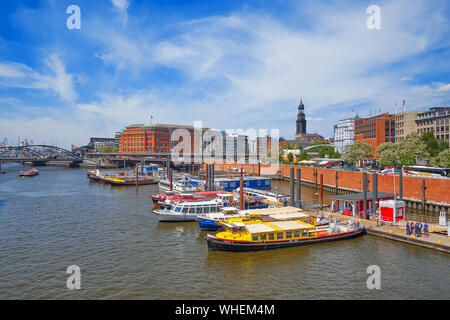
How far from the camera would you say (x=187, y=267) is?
2523 cm

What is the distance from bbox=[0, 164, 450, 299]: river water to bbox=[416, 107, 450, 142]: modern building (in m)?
81.3

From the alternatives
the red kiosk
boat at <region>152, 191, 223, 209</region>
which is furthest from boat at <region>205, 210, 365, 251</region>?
boat at <region>152, 191, 223, 209</region>

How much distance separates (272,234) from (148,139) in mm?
167132

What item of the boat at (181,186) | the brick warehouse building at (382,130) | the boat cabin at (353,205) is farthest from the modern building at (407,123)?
the boat cabin at (353,205)

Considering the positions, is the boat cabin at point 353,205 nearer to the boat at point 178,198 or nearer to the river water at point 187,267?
the river water at point 187,267

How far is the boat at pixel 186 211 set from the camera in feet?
129

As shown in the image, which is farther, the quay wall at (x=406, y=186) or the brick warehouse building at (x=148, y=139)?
the brick warehouse building at (x=148, y=139)

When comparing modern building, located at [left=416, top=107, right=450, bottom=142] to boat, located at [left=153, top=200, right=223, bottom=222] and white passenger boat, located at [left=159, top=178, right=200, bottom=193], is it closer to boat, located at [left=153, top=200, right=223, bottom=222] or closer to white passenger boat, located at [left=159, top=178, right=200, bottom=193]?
white passenger boat, located at [left=159, top=178, right=200, bottom=193]

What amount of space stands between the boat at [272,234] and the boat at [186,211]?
8.90 m

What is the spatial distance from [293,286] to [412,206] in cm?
3771

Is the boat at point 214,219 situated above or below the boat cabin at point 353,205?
below

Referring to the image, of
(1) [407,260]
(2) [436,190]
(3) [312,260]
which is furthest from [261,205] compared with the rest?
(2) [436,190]

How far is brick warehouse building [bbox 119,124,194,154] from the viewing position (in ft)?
608

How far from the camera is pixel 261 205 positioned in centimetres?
4391
